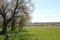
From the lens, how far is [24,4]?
4028 centimetres

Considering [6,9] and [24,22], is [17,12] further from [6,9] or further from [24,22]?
[24,22]

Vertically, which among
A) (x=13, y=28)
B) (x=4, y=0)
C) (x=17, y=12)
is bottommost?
(x=13, y=28)

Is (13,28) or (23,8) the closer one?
(23,8)

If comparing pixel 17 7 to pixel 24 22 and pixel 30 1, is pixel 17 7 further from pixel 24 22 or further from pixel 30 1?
pixel 24 22

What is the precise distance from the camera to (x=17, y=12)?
40906mm

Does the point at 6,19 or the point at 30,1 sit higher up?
the point at 30,1

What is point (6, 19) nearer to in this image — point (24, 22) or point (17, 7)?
point (17, 7)

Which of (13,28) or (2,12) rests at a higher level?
(2,12)

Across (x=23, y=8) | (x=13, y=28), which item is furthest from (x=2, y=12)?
(x=13, y=28)

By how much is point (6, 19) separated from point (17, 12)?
3.04 m

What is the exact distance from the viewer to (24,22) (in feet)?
174

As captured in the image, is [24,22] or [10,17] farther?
[24,22]

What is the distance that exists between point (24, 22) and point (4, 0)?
49.2 feet

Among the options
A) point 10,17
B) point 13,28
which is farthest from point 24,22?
point 10,17
